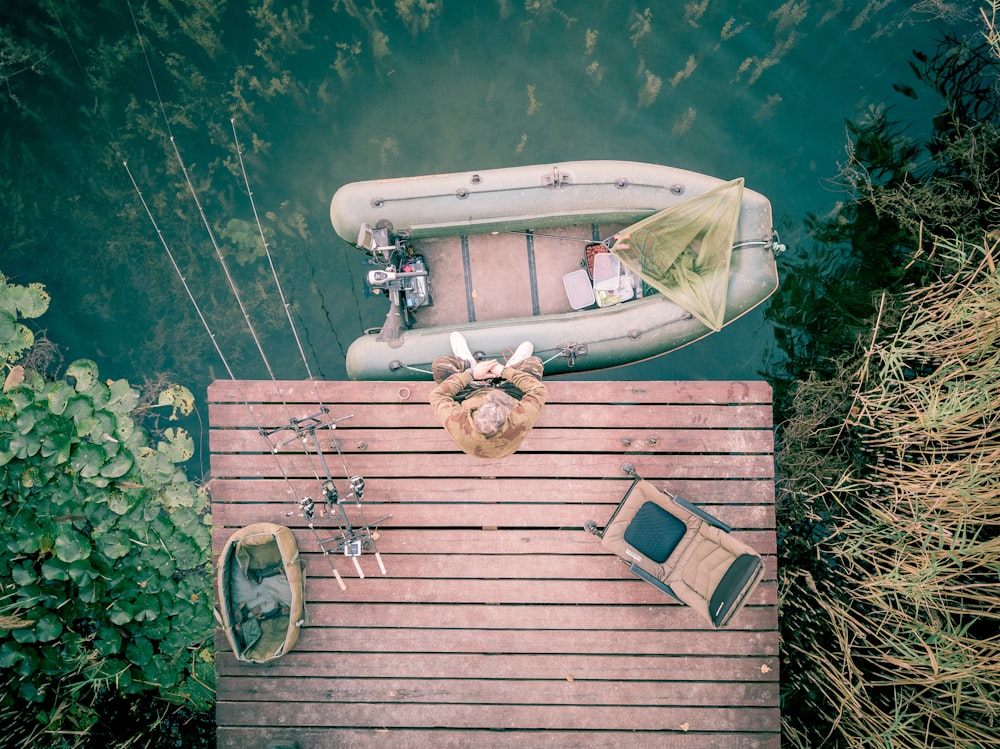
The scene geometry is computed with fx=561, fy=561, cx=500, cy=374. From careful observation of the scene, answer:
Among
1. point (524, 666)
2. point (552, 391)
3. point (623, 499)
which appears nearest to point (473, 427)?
point (552, 391)

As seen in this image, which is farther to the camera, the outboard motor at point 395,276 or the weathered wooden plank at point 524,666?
the outboard motor at point 395,276

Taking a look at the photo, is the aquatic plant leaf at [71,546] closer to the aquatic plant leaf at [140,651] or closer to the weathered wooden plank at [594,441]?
the aquatic plant leaf at [140,651]

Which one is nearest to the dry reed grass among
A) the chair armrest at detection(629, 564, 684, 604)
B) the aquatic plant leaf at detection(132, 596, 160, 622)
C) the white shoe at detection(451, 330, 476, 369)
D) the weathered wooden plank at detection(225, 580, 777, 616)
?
the weathered wooden plank at detection(225, 580, 777, 616)

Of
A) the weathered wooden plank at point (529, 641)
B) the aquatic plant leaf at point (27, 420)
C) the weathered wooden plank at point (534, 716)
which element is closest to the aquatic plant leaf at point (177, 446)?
the aquatic plant leaf at point (27, 420)

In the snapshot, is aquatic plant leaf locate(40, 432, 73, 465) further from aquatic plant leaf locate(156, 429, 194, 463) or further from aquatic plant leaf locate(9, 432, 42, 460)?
aquatic plant leaf locate(156, 429, 194, 463)

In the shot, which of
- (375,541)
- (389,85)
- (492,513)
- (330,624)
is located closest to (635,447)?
(492,513)

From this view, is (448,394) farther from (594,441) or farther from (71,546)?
(71,546)
